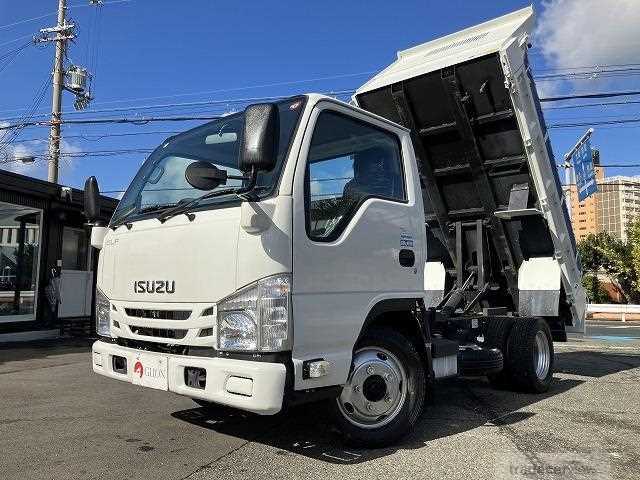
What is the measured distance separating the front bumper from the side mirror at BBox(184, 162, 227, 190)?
1.13 m

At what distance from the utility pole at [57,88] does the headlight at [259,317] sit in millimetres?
19864

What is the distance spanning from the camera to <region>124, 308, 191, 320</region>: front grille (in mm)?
3873

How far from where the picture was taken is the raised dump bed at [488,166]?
626 cm

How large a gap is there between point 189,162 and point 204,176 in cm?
111

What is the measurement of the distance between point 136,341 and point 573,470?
327 centimetres

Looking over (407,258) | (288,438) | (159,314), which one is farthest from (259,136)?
(288,438)

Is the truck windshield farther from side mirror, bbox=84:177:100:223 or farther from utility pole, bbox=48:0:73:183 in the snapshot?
utility pole, bbox=48:0:73:183

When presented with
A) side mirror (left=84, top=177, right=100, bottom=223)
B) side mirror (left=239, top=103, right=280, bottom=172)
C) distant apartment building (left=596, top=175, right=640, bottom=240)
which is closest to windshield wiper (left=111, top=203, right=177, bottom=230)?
side mirror (left=84, top=177, right=100, bottom=223)

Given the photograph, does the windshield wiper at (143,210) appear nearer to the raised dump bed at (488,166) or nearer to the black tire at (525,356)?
the raised dump bed at (488,166)

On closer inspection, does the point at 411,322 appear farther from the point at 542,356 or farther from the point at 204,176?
the point at 542,356

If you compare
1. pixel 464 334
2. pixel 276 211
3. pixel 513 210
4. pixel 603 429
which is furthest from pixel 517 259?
pixel 276 211

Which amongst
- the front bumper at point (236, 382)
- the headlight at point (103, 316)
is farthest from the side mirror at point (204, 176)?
the headlight at point (103, 316)

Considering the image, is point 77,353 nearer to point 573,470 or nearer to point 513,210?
point 513,210

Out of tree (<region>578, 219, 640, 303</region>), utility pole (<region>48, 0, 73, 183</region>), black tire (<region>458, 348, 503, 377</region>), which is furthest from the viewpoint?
tree (<region>578, 219, 640, 303</region>)
